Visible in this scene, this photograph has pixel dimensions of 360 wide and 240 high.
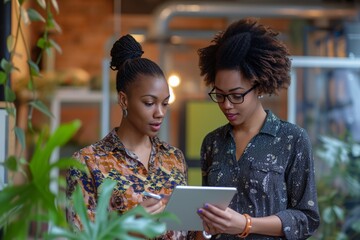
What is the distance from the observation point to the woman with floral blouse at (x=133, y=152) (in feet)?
8.06

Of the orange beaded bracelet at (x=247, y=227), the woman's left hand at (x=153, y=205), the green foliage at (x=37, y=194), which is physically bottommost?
the orange beaded bracelet at (x=247, y=227)

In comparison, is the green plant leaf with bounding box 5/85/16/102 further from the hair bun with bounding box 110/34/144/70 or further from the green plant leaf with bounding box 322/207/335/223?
the green plant leaf with bounding box 322/207/335/223

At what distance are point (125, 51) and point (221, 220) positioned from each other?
0.60 m

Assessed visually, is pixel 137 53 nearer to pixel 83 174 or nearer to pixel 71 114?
pixel 83 174

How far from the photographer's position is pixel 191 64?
21.1ft

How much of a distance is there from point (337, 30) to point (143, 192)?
3397 millimetres

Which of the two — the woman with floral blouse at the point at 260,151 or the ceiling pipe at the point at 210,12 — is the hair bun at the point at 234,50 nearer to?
the woman with floral blouse at the point at 260,151

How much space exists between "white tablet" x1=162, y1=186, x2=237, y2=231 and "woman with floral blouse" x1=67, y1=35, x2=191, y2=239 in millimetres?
51

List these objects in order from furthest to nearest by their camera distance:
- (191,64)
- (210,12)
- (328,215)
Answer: (210,12)
(191,64)
(328,215)

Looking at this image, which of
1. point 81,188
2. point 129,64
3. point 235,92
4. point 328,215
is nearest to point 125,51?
point 129,64

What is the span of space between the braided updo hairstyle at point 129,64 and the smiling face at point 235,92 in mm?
178

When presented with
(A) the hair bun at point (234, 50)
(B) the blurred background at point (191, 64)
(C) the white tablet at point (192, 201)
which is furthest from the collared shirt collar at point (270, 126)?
(B) the blurred background at point (191, 64)

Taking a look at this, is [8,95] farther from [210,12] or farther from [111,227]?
[210,12]

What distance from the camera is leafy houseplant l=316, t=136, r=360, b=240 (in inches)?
202
